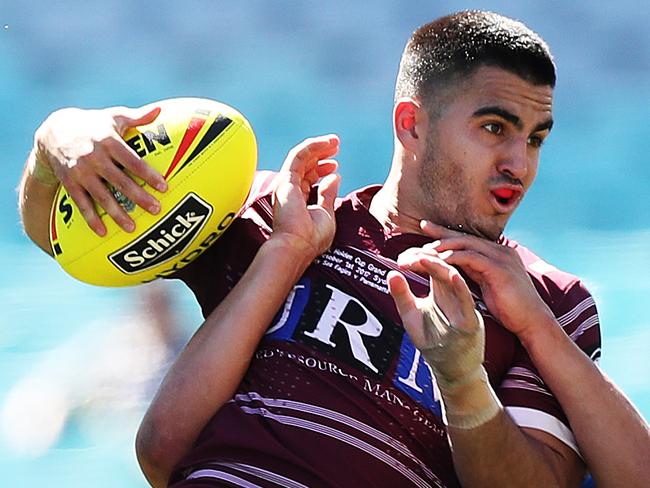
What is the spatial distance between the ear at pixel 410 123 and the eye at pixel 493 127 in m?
0.18

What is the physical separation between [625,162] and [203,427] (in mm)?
2994

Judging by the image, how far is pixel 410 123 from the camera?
8.21 ft

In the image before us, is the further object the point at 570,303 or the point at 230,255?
the point at 230,255

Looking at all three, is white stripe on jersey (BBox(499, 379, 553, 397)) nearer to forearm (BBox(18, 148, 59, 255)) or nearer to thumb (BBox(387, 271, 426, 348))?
thumb (BBox(387, 271, 426, 348))

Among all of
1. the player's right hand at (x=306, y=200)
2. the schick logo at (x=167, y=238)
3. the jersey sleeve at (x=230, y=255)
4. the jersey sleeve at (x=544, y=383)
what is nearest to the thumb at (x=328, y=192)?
the player's right hand at (x=306, y=200)

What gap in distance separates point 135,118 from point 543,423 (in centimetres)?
94

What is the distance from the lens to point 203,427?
7.11 feet

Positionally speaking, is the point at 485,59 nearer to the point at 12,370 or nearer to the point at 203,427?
the point at 203,427

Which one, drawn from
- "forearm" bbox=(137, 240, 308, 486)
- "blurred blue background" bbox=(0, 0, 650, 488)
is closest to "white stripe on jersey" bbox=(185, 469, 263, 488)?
"forearm" bbox=(137, 240, 308, 486)

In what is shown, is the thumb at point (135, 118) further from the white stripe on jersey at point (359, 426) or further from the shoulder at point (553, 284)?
the shoulder at point (553, 284)

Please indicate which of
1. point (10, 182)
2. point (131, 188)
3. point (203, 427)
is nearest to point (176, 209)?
point (131, 188)

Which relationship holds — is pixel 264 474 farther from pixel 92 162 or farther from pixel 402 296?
pixel 92 162

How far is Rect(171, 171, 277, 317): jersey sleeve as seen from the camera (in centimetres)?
236

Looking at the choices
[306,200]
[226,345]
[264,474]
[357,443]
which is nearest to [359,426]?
→ [357,443]
